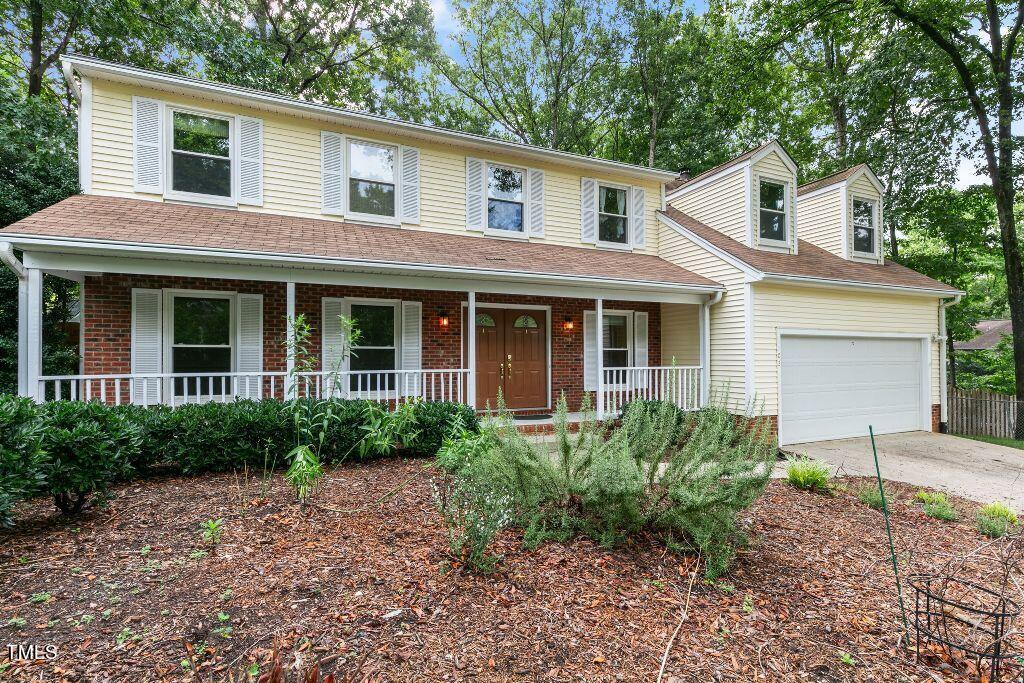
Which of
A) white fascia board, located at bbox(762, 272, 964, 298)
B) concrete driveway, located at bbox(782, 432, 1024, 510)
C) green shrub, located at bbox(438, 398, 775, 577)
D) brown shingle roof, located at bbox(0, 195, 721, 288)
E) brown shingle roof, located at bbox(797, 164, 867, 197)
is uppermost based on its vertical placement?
brown shingle roof, located at bbox(797, 164, 867, 197)

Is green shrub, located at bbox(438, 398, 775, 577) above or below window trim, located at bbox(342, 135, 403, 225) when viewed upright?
below

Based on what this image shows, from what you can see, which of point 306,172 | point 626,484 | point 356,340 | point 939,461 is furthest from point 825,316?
point 306,172

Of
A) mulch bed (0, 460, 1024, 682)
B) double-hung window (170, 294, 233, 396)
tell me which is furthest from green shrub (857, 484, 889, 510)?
double-hung window (170, 294, 233, 396)

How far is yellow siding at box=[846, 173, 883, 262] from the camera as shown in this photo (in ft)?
37.4

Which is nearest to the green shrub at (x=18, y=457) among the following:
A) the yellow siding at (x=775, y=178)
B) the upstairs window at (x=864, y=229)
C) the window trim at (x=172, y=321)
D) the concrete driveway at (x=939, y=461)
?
the window trim at (x=172, y=321)

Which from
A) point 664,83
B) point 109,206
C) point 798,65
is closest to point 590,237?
point 109,206

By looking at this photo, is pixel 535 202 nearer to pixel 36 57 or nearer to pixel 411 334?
pixel 411 334

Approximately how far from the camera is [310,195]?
8.74m

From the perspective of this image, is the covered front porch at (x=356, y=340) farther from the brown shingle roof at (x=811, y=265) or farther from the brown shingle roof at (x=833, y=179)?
the brown shingle roof at (x=833, y=179)

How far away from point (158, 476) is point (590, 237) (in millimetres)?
8837

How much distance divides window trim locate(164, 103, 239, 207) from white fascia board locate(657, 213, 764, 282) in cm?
882

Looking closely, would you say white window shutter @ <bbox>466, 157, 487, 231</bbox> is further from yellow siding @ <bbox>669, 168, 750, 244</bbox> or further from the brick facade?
yellow siding @ <bbox>669, 168, 750, 244</bbox>

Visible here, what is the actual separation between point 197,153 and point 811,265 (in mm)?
11844

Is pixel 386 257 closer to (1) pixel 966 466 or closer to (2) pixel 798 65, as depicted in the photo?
(1) pixel 966 466
